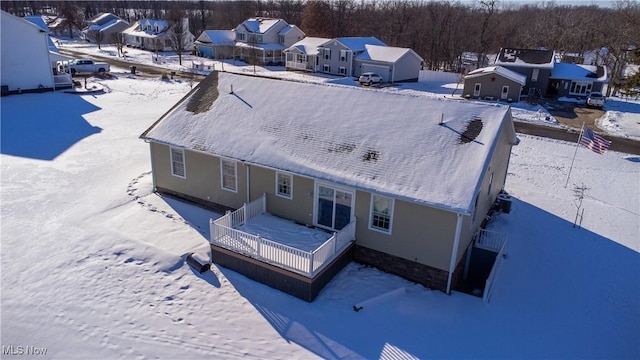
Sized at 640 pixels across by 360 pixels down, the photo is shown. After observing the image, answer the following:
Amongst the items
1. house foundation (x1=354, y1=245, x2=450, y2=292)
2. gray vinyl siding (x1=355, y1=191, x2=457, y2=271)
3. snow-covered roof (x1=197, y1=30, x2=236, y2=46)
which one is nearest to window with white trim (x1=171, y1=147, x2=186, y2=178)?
gray vinyl siding (x1=355, y1=191, x2=457, y2=271)

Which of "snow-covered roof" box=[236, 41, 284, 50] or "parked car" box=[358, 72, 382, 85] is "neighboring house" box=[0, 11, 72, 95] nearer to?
"parked car" box=[358, 72, 382, 85]

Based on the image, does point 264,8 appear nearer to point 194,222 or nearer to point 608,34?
point 608,34

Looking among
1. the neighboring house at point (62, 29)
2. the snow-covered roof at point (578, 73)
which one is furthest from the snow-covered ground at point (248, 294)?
the neighboring house at point (62, 29)

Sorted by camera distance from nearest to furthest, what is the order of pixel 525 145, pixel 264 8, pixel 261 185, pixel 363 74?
pixel 261 185 → pixel 525 145 → pixel 363 74 → pixel 264 8

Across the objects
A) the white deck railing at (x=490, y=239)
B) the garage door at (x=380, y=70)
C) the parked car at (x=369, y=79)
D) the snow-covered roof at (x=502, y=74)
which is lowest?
the white deck railing at (x=490, y=239)

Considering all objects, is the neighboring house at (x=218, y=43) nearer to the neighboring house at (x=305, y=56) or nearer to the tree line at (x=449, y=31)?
the neighboring house at (x=305, y=56)

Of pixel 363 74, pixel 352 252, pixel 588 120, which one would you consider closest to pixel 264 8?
pixel 363 74

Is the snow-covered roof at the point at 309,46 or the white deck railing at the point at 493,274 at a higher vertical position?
the snow-covered roof at the point at 309,46
